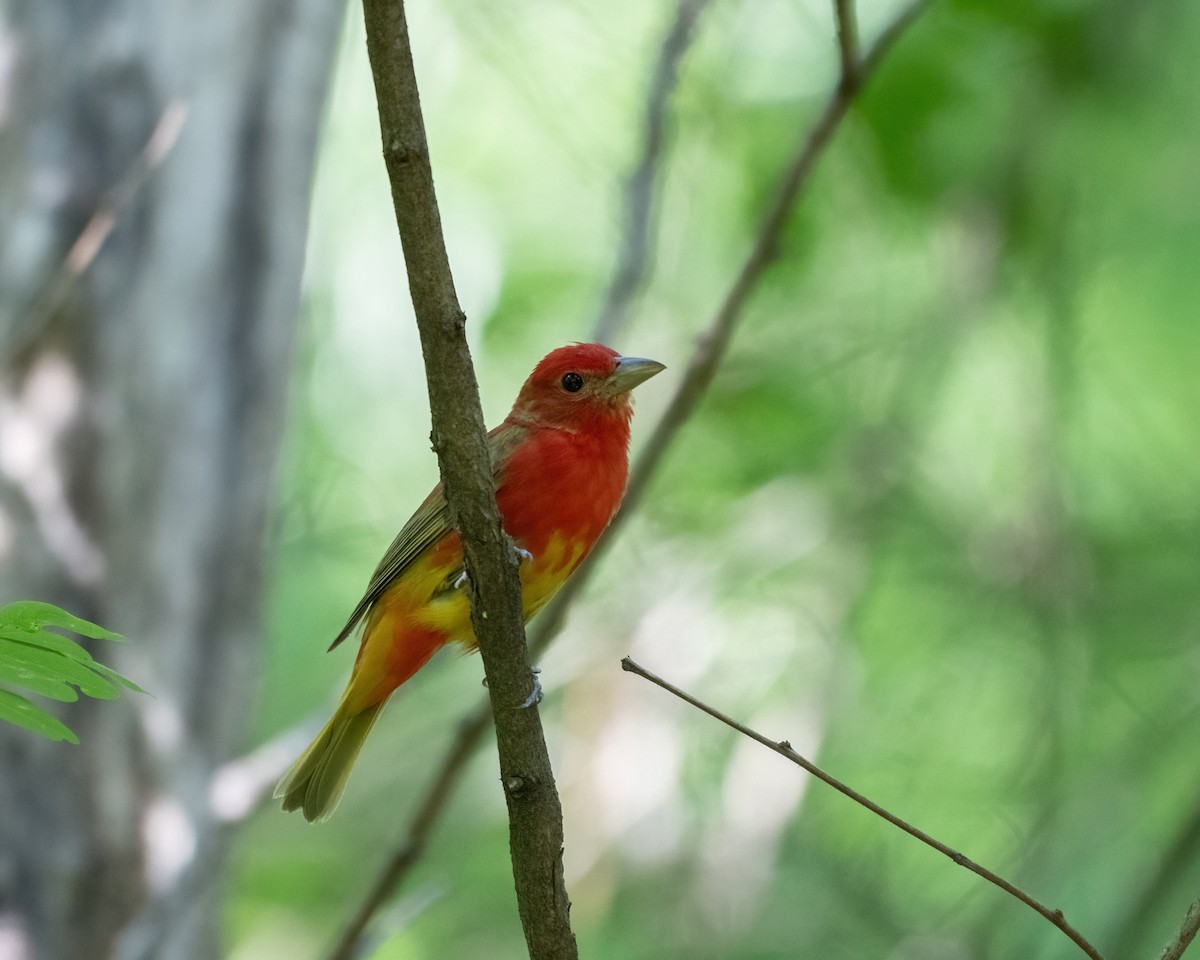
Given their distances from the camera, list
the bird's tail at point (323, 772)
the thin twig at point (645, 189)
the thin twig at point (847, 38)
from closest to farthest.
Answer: the thin twig at point (847, 38) < the bird's tail at point (323, 772) < the thin twig at point (645, 189)

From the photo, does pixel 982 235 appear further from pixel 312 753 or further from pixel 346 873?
pixel 346 873

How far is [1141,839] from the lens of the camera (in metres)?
5.29

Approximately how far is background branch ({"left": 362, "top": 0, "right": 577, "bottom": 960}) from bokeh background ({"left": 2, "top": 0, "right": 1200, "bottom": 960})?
285cm

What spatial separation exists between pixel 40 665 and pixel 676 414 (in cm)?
233

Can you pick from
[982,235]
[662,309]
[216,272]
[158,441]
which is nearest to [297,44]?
[216,272]

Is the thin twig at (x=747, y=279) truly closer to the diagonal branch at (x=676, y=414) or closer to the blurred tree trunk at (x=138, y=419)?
the diagonal branch at (x=676, y=414)

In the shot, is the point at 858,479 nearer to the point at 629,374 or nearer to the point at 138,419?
the point at 629,374

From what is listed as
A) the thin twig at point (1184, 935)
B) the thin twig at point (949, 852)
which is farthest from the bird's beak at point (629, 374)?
the thin twig at point (1184, 935)

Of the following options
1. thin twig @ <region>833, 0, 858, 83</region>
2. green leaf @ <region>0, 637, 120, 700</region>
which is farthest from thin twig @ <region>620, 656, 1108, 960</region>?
thin twig @ <region>833, 0, 858, 83</region>

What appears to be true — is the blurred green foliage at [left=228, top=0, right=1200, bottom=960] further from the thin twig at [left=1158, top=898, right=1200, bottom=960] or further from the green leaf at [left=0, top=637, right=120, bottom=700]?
the green leaf at [left=0, top=637, right=120, bottom=700]

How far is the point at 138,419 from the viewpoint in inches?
154

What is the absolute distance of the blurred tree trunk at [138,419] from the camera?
3.73 m

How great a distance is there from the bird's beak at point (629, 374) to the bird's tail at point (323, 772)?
123cm

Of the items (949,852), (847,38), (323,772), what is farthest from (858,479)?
(949,852)
